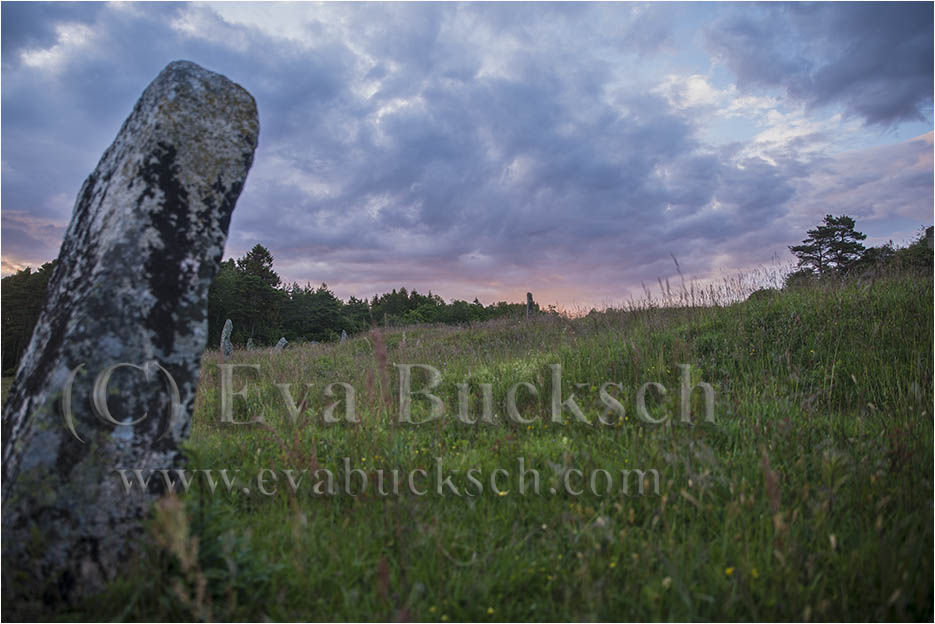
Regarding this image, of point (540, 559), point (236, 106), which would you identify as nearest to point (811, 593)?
point (540, 559)

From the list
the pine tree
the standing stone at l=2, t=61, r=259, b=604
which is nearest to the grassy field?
the standing stone at l=2, t=61, r=259, b=604

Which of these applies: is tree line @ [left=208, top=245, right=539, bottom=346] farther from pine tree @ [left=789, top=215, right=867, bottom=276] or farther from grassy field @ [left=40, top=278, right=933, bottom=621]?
grassy field @ [left=40, top=278, right=933, bottom=621]

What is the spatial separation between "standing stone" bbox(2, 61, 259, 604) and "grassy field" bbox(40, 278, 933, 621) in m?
0.21

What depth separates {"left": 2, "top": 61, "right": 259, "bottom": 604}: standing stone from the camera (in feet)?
6.67

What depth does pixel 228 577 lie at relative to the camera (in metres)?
2.06

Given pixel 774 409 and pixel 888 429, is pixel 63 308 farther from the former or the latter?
pixel 888 429

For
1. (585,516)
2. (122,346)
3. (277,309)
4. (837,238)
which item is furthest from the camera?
(277,309)

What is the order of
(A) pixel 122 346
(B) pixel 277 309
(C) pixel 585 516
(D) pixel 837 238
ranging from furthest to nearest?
1. (B) pixel 277 309
2. (D) pixel 837 238
3. (C) pixel 585 516
4. (A) pixel 122 346

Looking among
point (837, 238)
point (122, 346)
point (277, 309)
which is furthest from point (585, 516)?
point (277, 309)

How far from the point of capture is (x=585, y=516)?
2822 millimetres

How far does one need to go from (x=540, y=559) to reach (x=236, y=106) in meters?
2.96

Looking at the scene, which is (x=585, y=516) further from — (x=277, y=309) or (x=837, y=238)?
(x=277, y=309)

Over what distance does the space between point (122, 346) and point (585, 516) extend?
2521mm

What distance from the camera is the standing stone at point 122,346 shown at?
2033 millimetres
